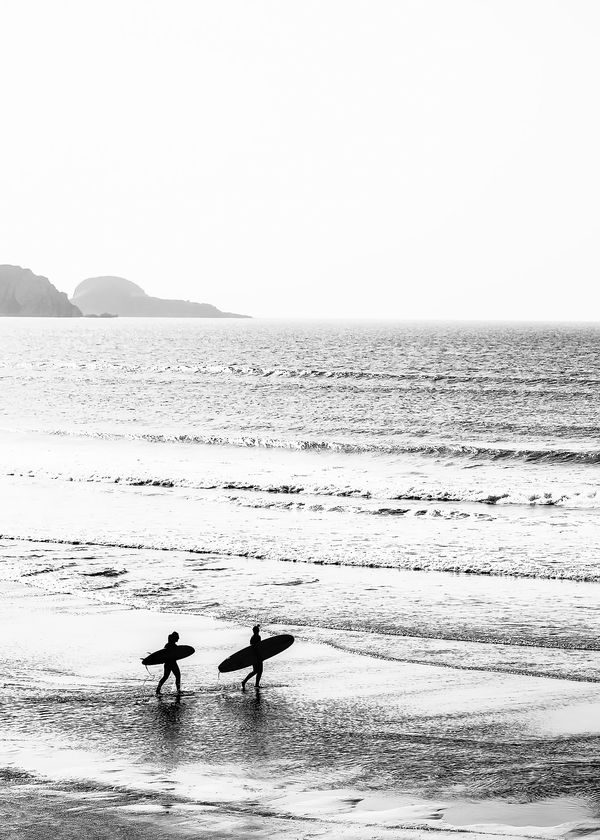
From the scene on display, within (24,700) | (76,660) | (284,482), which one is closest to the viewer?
(24,700)

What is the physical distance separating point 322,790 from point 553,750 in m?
3.08

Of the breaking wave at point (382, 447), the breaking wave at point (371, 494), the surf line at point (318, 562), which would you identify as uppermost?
the breaking wave at point (382, 447)

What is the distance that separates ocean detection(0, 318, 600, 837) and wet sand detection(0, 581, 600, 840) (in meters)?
0.04

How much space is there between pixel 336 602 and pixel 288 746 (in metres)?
7.86

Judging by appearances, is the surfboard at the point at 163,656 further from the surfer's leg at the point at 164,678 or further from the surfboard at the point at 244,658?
the surfboard at the point at 244,658

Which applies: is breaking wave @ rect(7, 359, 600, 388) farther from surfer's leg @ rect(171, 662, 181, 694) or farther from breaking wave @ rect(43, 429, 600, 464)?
surfer's leg @ rect(171, 662, 181, 694)

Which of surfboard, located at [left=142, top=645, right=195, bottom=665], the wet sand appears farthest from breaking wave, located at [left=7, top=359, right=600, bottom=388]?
surfboard, located at [left=142, top=645, right=195, bottom=665]

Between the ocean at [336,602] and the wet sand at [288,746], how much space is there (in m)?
0.04

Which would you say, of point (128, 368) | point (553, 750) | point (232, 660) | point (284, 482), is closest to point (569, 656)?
point (553, 750)

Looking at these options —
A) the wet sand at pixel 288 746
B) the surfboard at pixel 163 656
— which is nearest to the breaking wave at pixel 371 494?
the wet sand at pixel 288 746

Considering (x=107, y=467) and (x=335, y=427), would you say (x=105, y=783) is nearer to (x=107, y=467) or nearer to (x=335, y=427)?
(x=107, y=467)

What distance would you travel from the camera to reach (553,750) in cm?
1204

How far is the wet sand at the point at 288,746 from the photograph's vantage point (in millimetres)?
10094

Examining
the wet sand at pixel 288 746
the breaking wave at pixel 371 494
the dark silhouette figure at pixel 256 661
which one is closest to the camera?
the wet sand at pixel 288 746
